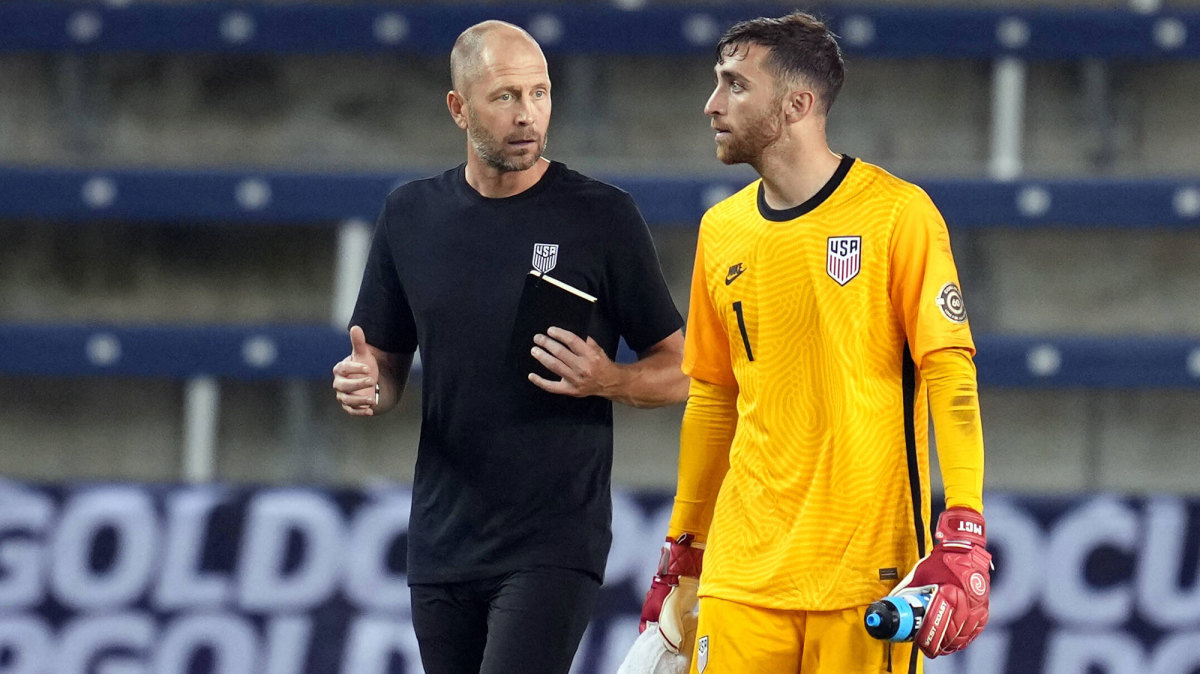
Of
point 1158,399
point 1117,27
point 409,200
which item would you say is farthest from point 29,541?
point 1117,27

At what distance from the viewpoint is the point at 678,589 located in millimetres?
3184

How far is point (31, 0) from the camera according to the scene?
733 centimetres

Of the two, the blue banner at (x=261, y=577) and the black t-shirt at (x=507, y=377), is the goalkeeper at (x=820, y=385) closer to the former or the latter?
the black t-shirt at (x=507, y=377)

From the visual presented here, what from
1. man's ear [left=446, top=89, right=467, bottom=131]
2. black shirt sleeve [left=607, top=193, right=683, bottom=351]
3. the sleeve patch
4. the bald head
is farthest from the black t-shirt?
the sleeve patch

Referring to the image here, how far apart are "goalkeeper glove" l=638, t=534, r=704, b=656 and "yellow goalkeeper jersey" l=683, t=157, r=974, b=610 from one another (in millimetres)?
224

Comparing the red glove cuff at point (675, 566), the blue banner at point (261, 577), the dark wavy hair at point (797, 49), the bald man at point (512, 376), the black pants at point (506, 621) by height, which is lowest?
the blue banner at point (261, 577)

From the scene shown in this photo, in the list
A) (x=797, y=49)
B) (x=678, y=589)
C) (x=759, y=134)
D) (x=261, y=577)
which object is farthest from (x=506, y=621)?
(x=261, y=577)

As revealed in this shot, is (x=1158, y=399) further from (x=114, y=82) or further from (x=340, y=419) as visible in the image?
(x=114, y=82)

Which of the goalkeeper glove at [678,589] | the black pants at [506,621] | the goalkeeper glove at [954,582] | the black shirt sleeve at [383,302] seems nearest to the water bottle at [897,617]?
the goalkeeper glove at [954,582]

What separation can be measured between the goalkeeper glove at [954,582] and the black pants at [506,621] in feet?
2.37

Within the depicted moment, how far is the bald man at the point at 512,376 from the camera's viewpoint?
123 inches

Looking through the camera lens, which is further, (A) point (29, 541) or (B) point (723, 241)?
(A) point (29, 541)

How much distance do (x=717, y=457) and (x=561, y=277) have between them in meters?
0.46

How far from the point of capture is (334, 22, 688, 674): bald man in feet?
10.3
